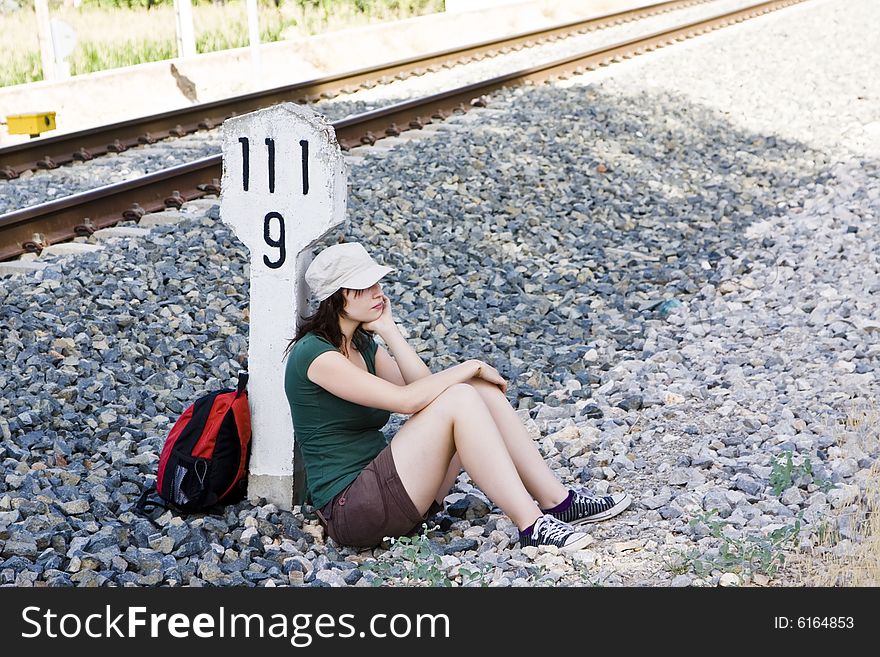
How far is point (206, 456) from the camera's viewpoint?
4387 millimetres

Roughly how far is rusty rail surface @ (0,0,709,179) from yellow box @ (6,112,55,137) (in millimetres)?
709

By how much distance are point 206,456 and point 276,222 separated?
0.95 m

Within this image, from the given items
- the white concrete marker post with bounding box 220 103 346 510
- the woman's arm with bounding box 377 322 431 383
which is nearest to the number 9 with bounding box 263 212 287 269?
the white concrete marker post with bounding box 220 103 346 510

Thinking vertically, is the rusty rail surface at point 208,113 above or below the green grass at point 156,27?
below

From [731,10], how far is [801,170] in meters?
10.1

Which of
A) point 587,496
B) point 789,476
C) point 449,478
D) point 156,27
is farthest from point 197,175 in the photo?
point 156,27

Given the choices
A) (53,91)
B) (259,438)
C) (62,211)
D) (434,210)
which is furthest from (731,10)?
(259,438)

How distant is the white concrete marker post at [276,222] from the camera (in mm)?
4336

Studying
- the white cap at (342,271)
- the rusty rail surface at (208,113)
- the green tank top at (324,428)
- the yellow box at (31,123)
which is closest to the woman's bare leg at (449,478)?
the green tank top at (324,428)

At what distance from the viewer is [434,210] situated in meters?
8.16

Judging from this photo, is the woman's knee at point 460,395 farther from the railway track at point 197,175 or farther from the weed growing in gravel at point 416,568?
the railway track at point 197,175

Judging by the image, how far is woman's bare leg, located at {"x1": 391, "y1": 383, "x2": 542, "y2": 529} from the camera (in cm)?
408

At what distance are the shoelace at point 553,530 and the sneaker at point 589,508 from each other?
0.20 m
